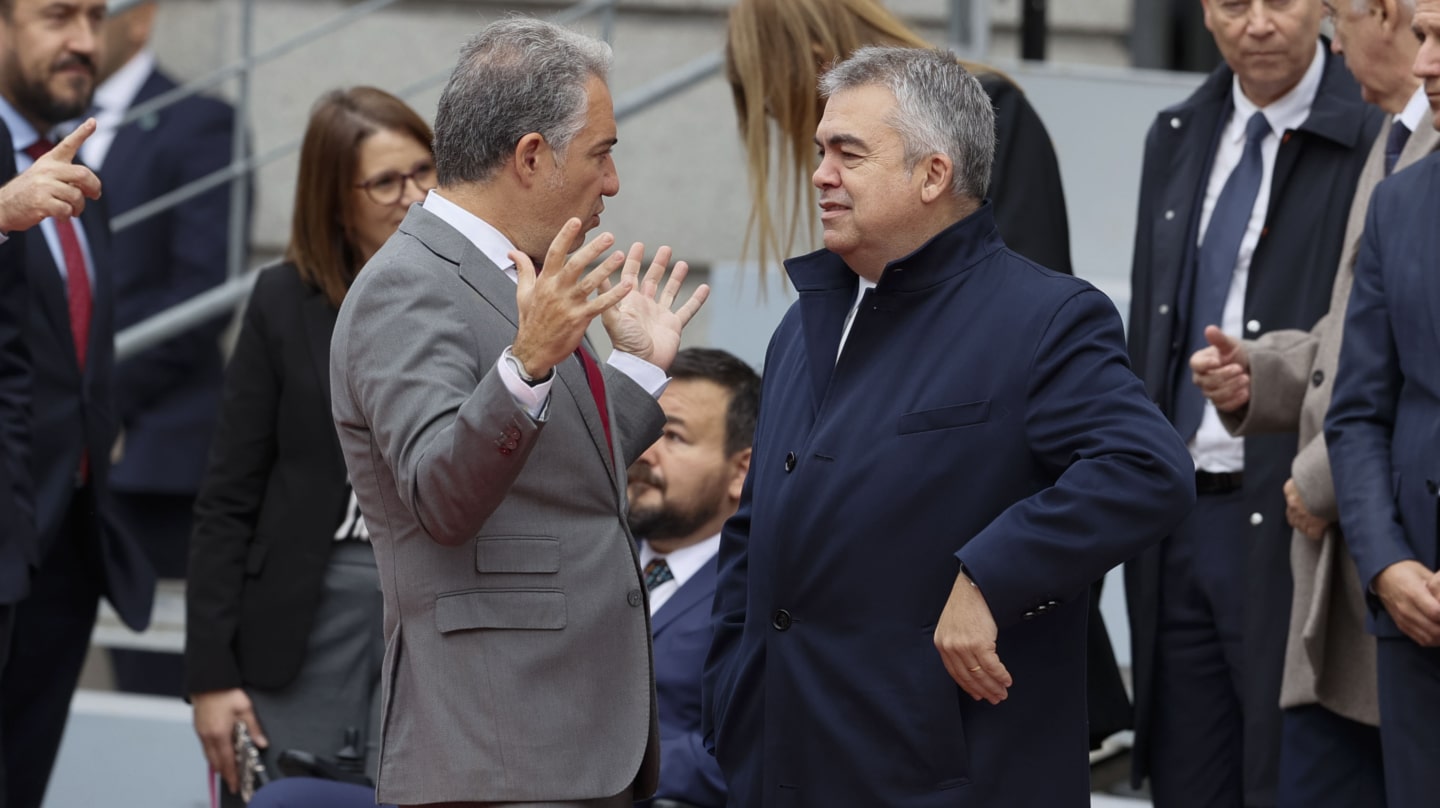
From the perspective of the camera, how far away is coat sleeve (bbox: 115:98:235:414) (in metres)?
6.46

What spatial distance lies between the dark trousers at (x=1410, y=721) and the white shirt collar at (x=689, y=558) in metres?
1.52

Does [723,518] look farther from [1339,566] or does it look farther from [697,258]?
[697,258]

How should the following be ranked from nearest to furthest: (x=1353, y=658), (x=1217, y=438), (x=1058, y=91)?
1. (x=1353, y=658)
2. (x=1217, y=438)
3. (x=1058, y=91)

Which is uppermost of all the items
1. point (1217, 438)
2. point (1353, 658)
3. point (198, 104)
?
point (198, 104)

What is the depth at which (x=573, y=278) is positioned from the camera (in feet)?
8.71

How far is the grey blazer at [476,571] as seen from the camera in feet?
9.36

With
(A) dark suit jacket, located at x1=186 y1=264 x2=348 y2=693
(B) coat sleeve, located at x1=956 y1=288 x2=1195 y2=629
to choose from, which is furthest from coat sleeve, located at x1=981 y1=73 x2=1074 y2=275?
(A) dark suit jacket, located at x1=186 y1=264 x2=348 y2=693

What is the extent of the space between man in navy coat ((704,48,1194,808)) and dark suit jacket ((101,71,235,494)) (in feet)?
12.1

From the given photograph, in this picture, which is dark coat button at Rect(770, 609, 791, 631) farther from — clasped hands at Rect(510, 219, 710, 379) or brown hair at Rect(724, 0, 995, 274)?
brown hair at Rect(724, 0, 995, 274)

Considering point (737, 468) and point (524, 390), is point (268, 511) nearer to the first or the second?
point (737, 468)

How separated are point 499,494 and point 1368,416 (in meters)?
1.74

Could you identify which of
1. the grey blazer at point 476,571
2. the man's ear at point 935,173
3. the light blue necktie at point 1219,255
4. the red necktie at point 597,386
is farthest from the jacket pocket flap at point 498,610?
the light blue necktie at point 1219,255

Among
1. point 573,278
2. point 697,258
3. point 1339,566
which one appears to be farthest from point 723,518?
point 697,258

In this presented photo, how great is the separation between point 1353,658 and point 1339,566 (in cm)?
18
